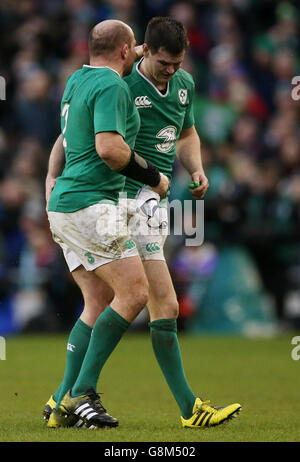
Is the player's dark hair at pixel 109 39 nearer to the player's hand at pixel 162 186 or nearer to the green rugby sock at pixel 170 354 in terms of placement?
the player's hand at pixel 162 186

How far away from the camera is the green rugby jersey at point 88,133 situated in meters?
5.21

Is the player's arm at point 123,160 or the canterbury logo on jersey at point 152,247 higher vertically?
the player's arm at point 123,160


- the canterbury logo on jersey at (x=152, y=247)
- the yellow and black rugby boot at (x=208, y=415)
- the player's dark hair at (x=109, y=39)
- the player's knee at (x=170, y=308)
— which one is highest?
the player's dark hair at (x=109, y=39)

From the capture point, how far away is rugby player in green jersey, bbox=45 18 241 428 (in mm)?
5586

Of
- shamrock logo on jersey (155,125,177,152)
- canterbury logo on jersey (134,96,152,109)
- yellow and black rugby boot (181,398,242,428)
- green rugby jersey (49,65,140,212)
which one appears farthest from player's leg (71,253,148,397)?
canterbury logo on jersey (134,96,152,109)

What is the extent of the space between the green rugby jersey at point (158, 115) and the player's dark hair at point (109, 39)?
0.49m

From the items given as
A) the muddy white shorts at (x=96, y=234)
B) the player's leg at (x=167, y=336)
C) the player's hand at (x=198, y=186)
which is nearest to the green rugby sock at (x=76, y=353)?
the player's leg at (x=167, y=336)

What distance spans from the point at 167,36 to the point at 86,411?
2.20 m

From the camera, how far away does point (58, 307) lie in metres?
12.3

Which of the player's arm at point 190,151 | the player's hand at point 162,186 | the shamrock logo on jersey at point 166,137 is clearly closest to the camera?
the player's hand at point 162,186

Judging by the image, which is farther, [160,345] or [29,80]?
[29,80]
